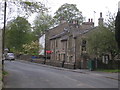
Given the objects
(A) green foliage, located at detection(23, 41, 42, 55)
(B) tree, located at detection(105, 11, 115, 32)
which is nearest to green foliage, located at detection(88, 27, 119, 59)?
(B) tree, located at detection(105, 11, 115, 32)

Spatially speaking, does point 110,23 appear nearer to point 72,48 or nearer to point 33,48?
point 72,48

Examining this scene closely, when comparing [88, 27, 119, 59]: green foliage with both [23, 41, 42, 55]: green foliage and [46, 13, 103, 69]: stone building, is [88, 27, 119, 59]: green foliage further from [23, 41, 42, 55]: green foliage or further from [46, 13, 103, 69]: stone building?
[23, 41, 42, 55]: green foliage

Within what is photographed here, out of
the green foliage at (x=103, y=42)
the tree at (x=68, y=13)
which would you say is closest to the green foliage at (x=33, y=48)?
the tree at (x=68, y=13)

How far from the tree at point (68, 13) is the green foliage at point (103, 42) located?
37.3m

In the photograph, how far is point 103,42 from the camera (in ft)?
110

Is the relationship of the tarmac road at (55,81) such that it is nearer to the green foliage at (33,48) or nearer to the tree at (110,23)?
the tree at (110,23)

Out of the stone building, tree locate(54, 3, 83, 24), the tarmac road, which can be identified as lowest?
the tarmac road

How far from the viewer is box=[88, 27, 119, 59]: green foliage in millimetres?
33034

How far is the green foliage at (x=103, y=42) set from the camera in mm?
33034

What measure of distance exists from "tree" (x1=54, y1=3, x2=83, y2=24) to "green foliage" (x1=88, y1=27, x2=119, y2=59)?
37.3 meters

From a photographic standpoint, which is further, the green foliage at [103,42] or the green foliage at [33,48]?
the green foliage at [33,48]

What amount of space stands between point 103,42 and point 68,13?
4033cm

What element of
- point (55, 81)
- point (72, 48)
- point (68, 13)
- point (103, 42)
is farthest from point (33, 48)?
point (55, 81)

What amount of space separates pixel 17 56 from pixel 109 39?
54884 mm
